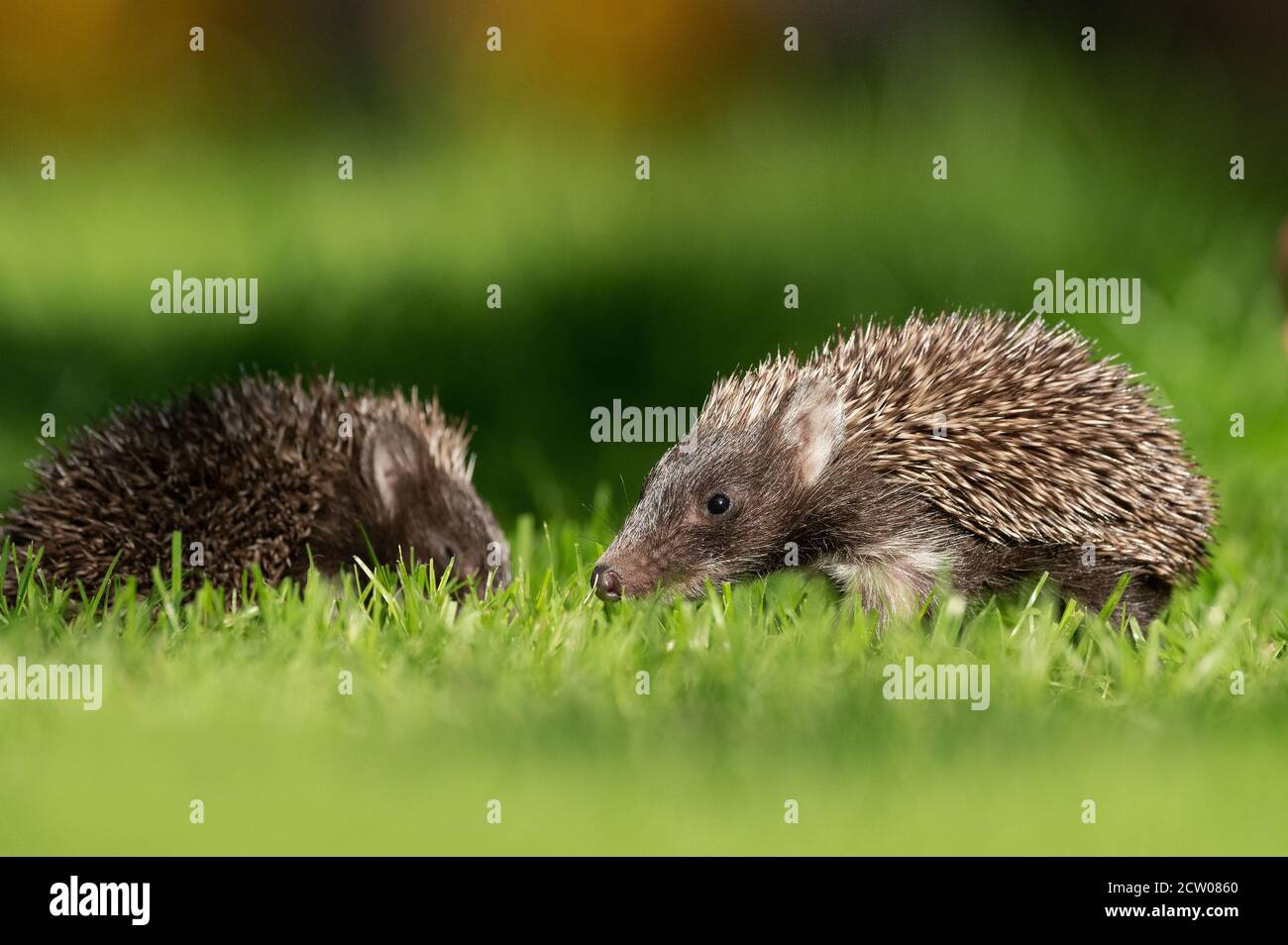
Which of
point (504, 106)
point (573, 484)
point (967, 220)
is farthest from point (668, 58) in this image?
point (573, 484)

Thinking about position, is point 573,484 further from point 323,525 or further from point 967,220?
point 967,220

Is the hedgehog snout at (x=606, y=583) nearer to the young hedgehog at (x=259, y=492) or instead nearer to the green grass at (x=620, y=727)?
the green grass at (x=620, y=727)
